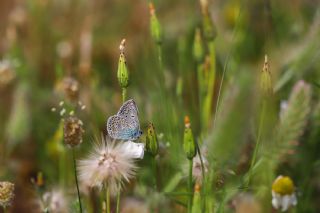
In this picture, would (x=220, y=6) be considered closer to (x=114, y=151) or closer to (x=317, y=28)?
(x=317, y=28)

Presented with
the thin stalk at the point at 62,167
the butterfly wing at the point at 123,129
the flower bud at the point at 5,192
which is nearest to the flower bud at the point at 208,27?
the thin stalk at the point at 62,167

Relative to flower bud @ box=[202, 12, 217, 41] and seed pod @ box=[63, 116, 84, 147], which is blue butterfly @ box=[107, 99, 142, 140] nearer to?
seed pod @ box=[63, 116, 84, 147]

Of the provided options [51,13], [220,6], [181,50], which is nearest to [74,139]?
[181,50]

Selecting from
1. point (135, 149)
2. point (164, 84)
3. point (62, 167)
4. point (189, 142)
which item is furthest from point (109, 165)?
point (62, 167)

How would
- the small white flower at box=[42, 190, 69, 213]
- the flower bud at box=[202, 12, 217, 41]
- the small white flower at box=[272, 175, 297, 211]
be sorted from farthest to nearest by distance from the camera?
1. the flower bud at box=[202, 12, 217, 41]
2. the small white flower at box=[42, 190, 69, 213]
3. the small white flower at box=[272, 175, 297, 211]

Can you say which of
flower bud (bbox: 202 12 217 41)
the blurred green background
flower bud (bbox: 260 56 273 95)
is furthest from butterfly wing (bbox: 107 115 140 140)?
flower bud (bbox: 202 12 217 41)

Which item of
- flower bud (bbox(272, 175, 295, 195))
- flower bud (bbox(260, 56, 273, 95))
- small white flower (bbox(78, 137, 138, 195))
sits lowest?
flower bud (bbox(272, 175, 295, 195))

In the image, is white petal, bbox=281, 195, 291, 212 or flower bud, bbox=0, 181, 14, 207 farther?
white petal, bbox=281, 195, 291, 212

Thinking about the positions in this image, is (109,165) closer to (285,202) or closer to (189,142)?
(189,142)
